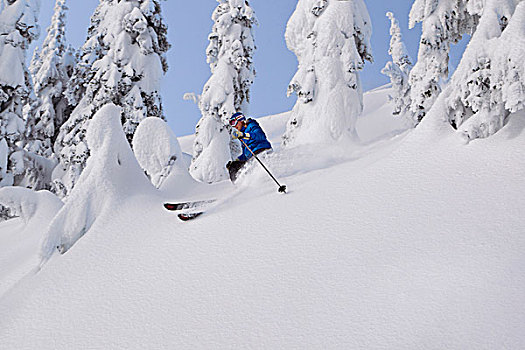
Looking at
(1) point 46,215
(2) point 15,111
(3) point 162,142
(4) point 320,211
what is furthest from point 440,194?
(2) point 15,111

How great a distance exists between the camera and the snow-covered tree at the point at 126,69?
1550cm

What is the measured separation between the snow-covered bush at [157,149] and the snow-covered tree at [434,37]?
236 inches

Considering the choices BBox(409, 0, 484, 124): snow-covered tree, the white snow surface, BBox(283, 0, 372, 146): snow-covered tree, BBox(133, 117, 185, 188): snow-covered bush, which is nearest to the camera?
the white snow surface

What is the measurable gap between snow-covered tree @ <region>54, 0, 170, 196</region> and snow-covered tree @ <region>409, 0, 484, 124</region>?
10626 mm

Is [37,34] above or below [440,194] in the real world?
above

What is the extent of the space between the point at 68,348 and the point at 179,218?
2.22 m

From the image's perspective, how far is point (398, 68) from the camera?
26.8 metres

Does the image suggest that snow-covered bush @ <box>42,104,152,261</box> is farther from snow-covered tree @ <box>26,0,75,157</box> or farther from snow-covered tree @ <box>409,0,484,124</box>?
snow-covered tree @ <box>26,0,75,157</box>

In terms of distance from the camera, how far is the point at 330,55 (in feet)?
32.8

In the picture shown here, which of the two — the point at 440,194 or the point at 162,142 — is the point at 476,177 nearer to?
the point at 440,194

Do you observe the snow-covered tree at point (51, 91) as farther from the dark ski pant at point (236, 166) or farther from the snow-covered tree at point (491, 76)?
the snow-covered tree at point (491, 76)

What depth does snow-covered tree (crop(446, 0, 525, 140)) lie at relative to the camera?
13.4 ft

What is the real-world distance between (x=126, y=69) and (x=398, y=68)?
19623 millimetres

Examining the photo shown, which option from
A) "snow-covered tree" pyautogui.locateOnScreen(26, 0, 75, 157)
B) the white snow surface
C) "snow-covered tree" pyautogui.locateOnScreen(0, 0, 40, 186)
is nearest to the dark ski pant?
the white snow surface
